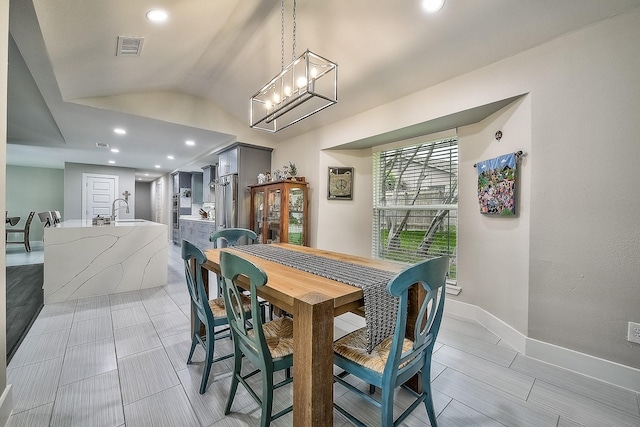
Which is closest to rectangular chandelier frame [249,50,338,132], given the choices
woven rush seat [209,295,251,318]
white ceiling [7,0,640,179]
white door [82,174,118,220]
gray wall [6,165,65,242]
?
white ceiling [7,0,640,179]

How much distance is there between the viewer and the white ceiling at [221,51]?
1.88m

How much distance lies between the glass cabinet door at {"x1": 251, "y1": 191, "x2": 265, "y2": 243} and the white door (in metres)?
5.75

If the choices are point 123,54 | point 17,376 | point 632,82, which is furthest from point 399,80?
point 17,376

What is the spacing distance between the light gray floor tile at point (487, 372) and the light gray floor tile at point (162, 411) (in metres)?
1.76

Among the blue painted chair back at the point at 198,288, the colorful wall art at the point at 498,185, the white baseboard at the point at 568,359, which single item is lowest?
the white baseboard at the point at 568,359

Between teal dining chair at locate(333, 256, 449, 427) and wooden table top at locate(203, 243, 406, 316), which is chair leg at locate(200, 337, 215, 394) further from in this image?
teal dining chair at locate(333, 256, 449, 427)

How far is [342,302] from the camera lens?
1185 mm

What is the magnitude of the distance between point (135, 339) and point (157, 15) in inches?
107

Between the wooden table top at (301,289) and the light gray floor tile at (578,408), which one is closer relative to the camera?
the wooden table top at (301,289)

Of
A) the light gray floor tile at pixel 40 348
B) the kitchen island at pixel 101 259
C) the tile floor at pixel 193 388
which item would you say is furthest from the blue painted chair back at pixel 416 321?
the kitchen island at pixel 101 259

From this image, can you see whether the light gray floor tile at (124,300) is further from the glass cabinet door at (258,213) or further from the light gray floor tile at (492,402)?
the light gray floor tile at (492,402)

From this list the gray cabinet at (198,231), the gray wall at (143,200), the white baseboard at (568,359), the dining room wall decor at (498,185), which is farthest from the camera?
the gray wall at (143,200)

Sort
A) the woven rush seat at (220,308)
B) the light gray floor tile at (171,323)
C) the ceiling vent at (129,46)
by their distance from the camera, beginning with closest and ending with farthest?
1. the woven rush seat at (220,308)
2. the ceiling vent at (129,46)
3. the light gray floor tile at (171,323)

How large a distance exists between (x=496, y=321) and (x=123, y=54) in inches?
173
